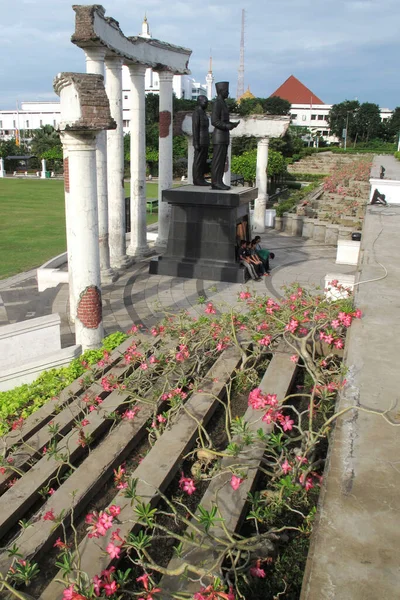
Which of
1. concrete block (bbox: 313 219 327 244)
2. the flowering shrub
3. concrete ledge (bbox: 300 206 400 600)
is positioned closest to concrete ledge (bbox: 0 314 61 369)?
the flowering shrub

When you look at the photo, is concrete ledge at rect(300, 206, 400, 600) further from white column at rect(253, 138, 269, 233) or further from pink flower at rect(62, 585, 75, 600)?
white column at rect(253, 138, 269, 233)

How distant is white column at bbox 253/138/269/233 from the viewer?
20469 mm

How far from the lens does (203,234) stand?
45.0 feet

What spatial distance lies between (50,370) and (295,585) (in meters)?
5.45

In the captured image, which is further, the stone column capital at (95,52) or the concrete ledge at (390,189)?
the concrete ledge at (390,189)

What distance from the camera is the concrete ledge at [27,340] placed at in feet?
25.9

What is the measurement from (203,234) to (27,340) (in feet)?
22.0

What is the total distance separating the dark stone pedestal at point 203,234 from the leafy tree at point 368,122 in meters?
69.9

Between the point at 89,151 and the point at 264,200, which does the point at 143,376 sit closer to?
the point at 89,151

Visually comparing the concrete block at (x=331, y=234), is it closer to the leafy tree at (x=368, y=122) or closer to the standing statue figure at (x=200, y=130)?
the standing statue figure at (x=200, y=130)

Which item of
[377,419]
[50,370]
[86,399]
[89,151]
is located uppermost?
[89,151]

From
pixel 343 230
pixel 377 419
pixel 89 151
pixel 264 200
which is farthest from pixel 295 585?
pixel 264 200

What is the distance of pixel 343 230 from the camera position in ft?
60.4

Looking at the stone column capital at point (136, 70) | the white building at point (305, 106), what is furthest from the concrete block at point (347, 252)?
the white building at point (305, 106)
